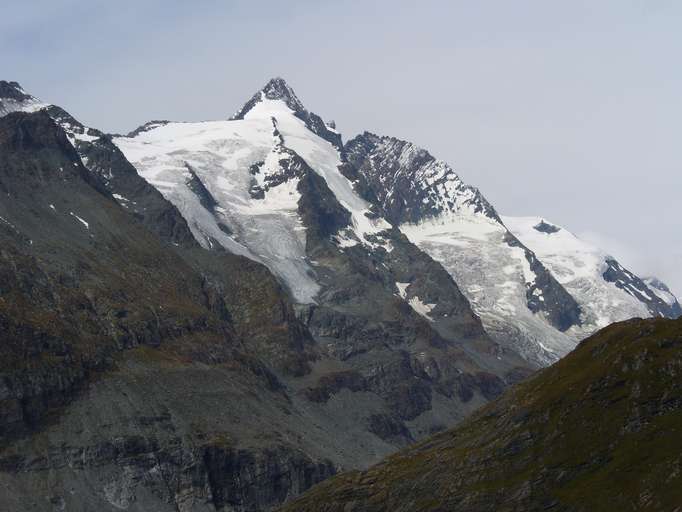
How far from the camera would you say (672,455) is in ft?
653

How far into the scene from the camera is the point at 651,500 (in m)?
191

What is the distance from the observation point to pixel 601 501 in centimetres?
19975

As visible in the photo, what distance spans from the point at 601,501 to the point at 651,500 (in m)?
10.2

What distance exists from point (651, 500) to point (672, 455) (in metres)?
10.5

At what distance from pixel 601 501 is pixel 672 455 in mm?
11598
